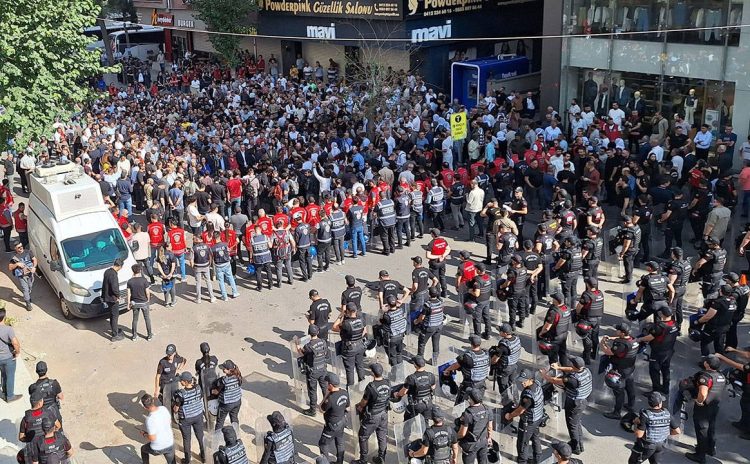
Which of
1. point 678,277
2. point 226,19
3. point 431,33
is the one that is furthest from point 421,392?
point 226,19

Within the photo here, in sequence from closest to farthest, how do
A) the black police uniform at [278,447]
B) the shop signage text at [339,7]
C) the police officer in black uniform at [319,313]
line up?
1. the black police uniform at [278,447]
2. the police officer in black uniform at [319,313]
3. the shop signage text at [339,7]

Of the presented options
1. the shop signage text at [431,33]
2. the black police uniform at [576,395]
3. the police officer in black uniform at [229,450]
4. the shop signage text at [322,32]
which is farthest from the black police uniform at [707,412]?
the shop signage text at [322,32]

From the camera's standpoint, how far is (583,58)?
80.0ft

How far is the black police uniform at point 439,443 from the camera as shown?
8.80m

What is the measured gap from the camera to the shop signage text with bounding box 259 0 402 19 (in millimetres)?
29516

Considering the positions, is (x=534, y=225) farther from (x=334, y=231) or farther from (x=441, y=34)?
(x=441, y=34)

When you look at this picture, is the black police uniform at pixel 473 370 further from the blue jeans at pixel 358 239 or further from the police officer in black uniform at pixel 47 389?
the blue jeans at pixel 358 239

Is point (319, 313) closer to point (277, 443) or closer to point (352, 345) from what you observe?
point (352, 345)

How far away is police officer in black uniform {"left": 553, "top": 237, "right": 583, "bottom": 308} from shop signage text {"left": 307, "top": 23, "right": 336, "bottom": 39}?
69.2 ft

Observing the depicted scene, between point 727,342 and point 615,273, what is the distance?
3526 mm

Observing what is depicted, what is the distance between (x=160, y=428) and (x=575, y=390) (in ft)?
17.4

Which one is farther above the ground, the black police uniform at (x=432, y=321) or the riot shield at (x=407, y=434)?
the black police uniform at (x=432, y=321)

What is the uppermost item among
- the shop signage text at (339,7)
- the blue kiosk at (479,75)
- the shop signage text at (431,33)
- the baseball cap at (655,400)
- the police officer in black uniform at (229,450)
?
the shop signage text at (339,7)

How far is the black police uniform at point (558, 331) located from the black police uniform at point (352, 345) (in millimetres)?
2797
